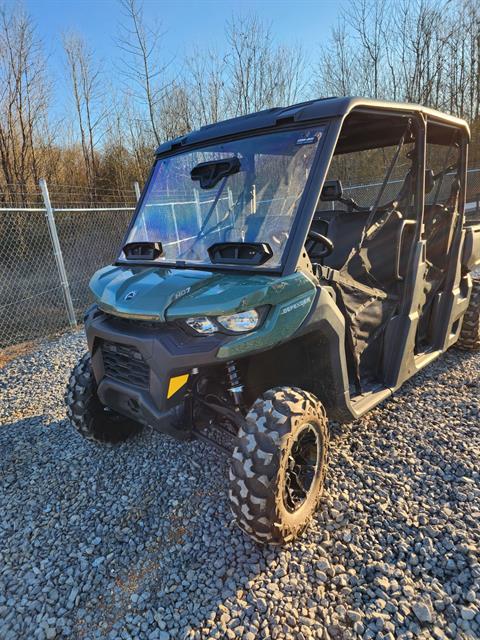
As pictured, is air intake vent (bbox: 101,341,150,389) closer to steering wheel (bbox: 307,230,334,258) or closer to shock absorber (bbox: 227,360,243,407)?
shock absorber (bbox: 227,360,243,407)

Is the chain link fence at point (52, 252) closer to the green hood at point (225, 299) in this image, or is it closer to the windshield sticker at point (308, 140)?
the green hood at point (225, 299)

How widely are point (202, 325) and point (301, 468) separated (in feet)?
3.55

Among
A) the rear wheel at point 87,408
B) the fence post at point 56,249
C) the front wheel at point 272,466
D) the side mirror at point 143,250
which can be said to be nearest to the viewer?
the front wheel at point 272,466

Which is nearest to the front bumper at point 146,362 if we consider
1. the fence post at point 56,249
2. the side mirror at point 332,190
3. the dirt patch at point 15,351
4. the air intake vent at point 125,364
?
the air intake vent at point 125,364

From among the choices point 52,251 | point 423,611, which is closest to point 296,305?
point 423,611

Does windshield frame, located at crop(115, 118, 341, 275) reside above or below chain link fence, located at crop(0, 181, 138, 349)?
above

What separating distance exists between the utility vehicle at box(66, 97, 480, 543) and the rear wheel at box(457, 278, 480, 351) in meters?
1.28

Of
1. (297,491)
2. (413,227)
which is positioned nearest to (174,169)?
(413,227)

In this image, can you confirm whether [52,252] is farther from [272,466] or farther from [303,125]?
[272,466]

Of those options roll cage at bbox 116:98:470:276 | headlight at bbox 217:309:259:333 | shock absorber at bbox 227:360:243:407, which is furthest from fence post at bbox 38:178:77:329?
headlight at bbox 217:309:259:333

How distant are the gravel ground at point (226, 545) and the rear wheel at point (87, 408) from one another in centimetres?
25

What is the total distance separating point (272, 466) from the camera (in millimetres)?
2195

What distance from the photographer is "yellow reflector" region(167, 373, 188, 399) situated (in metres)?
2.29

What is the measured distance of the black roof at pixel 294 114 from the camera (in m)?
2.44
